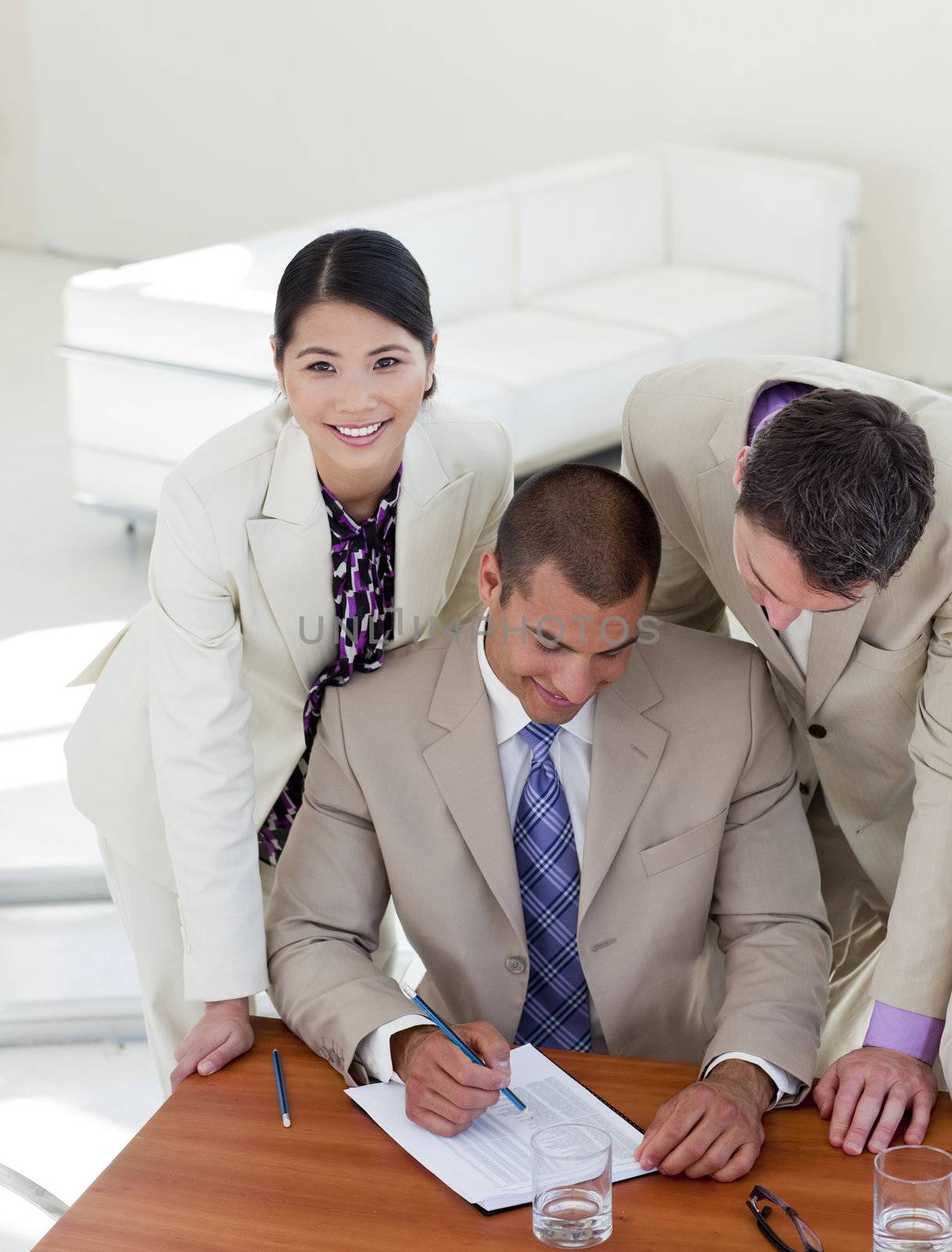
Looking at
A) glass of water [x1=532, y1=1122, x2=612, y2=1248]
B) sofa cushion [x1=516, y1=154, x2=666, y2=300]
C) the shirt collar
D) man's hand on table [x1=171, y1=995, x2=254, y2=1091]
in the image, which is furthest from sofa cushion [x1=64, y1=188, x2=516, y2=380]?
glass of water [x1=532, y1=1122, x2=612, y2=1248]

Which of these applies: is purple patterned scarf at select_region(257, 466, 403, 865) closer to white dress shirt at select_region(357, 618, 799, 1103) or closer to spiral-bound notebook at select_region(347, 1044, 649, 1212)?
white dress shirt at select_region(357, 618, 799, 1103)

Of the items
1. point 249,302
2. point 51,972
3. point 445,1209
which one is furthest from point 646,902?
point 249,302

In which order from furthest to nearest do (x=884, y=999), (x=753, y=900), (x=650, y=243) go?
(x=650, y=243)
(x=753, y=900)
(x=884, y=999)

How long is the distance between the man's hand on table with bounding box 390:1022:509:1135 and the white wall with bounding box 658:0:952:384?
5811 mm

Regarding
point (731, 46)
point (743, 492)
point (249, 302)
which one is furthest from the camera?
point (731, 46)

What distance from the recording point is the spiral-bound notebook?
156 cm

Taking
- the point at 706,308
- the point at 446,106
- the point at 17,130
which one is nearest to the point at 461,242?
the point at 706,308

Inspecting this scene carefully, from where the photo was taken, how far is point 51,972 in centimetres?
328

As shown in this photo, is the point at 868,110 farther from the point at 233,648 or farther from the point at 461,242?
the point at 233,648

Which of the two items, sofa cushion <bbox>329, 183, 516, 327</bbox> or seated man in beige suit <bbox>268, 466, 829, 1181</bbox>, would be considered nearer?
seated man in beige suit <bbox>268, 466, 829, 1181</bbox>

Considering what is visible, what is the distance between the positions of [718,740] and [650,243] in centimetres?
496

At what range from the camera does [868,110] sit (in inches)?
269

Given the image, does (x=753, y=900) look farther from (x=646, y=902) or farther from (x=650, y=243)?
(x=650, y=243)

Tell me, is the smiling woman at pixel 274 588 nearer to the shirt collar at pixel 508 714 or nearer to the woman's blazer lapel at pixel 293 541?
the woman's blazer lapel at pixel 293 541
